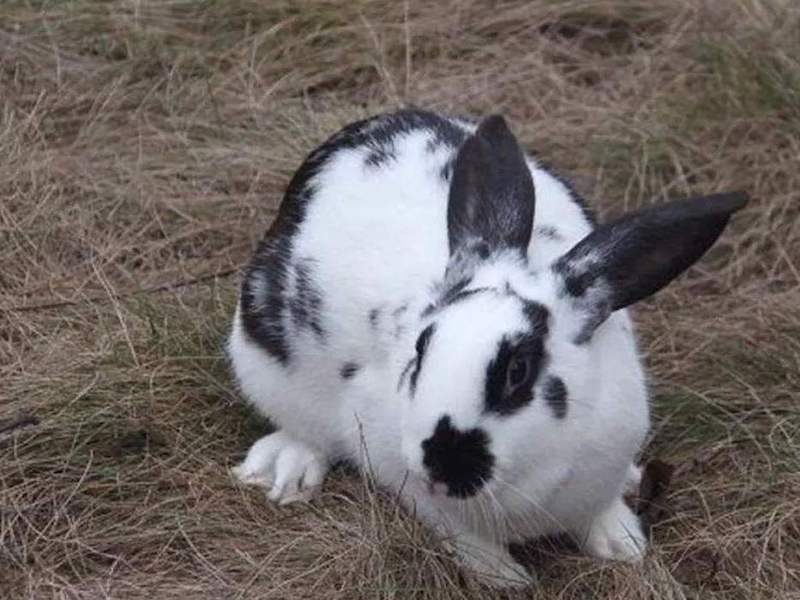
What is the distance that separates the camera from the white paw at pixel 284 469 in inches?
153

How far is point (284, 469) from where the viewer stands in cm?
389

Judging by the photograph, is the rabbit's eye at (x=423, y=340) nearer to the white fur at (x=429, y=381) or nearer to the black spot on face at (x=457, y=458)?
the white fur at (x=429, y=381)

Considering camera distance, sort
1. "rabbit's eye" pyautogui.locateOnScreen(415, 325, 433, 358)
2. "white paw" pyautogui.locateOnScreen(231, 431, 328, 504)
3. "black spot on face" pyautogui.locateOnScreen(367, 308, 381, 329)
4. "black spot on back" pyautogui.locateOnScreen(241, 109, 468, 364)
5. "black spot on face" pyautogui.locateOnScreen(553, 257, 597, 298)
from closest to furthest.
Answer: "rabbit's eye" pyautogui.locateOnScreen(415, 325, 433, 358), "black spot on face" pyautogui.locateOnScreen(553, 257, 597, 298), "black spot on face" pyautogui.locateOnScreen(367, 308, 381, 329), "black spot on back" pyautogui.locateOnScreen(241, 109, 468, 364), "white paw" pyautogui.locateOnScreen(231, 431, 328, 504)

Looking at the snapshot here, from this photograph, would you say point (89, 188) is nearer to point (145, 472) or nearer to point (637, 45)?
point (145, 472)

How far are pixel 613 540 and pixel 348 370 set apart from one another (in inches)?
Answer: 23.2

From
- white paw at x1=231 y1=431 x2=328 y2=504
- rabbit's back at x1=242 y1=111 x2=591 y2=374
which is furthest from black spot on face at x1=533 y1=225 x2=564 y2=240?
white paw at x1=231 y1=431 x2=328 y2=504

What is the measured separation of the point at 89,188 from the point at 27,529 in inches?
50.6

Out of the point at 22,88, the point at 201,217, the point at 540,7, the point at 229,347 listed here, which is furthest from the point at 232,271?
the point at 540,7

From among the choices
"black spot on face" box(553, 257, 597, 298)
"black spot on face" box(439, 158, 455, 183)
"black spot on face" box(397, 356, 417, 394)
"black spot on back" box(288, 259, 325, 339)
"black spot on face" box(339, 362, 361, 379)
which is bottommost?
"black spot on face" box(339, 362, 361, 379)

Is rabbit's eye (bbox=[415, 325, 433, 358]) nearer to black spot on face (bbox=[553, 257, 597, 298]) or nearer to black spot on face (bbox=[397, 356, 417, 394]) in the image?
black spot on face (bbox=[397, 356, 417, 394])

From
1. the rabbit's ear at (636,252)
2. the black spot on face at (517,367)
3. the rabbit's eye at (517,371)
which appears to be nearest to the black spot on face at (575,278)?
the rabbit's ear at (636,252)

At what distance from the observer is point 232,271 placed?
4.60 m

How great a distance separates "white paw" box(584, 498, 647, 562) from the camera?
11.9 ft

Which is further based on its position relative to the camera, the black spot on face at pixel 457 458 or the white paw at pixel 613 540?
the white paw at pixel 613 540
